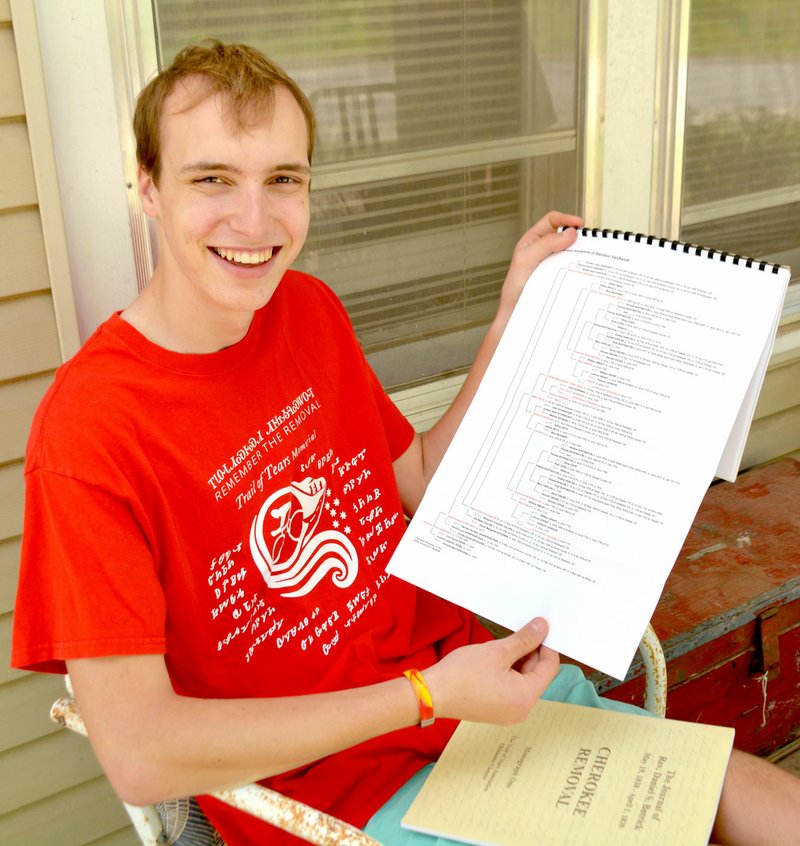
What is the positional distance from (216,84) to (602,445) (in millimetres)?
647

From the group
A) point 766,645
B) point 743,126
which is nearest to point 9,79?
point 766,645

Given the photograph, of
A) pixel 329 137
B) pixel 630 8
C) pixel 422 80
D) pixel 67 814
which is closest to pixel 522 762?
pixel 67 814

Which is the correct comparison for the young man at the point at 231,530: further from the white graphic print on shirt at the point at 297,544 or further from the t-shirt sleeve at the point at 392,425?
the t-shirt sleeve at the point at 392,425

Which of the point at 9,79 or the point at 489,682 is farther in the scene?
the point at 9,79

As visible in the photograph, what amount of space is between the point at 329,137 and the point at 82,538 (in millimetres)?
1113

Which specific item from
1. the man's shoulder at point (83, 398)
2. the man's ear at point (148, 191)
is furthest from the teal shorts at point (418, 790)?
the man's ear at point (148, 191)

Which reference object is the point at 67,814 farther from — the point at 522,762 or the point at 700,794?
the point at 700,794

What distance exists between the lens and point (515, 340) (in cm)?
144

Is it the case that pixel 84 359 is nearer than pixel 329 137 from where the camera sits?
Yes

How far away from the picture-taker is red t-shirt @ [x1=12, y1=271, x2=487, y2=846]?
1.13m

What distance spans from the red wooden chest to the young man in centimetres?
67

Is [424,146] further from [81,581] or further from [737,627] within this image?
[81,581]

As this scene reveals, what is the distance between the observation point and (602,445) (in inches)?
51.6

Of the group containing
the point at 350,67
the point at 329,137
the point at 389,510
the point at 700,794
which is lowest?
the point at 700,794
